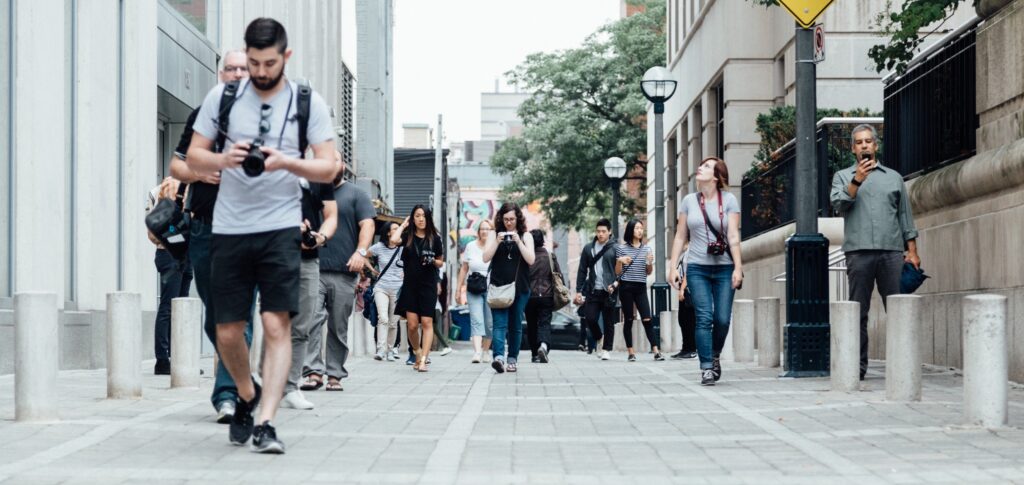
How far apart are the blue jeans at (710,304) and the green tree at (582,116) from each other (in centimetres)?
3921

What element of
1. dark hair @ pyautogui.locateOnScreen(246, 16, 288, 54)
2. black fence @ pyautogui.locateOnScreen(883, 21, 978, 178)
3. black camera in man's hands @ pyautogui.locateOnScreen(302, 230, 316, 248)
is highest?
black fence @ pyautogui.locateOnScreen(883, 21, 978, 178)

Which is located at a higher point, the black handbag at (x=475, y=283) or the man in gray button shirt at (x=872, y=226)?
the man in gray button shirt at (x=872, y=226)

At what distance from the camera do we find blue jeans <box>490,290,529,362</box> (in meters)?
15.0

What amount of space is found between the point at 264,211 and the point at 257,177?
0.17 m

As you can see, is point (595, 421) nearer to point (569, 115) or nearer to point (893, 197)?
point (893, 197)

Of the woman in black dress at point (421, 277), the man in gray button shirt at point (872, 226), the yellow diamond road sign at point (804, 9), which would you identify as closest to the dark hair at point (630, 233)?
the woman in black dress at point (421, 277)

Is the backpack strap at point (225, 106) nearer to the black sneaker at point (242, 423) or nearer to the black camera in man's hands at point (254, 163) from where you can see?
the black camera in man's hands at point (254, 163)

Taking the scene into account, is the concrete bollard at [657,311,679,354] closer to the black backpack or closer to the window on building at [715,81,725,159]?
the window on building at [715,81,725,159]

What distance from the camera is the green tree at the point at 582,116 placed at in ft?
171

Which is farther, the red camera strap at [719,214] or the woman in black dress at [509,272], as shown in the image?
the woman in black dress at [509,272]

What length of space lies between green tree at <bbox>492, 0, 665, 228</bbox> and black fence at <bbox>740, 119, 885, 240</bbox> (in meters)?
25.1

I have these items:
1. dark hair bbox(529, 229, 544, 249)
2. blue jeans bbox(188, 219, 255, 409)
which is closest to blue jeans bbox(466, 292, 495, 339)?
dark hair bbox(529, 229, 544, 249)

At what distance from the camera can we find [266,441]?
6.99m

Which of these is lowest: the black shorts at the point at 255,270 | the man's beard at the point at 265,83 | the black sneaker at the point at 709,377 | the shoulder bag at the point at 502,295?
the black sneaker at the point at 709,377
